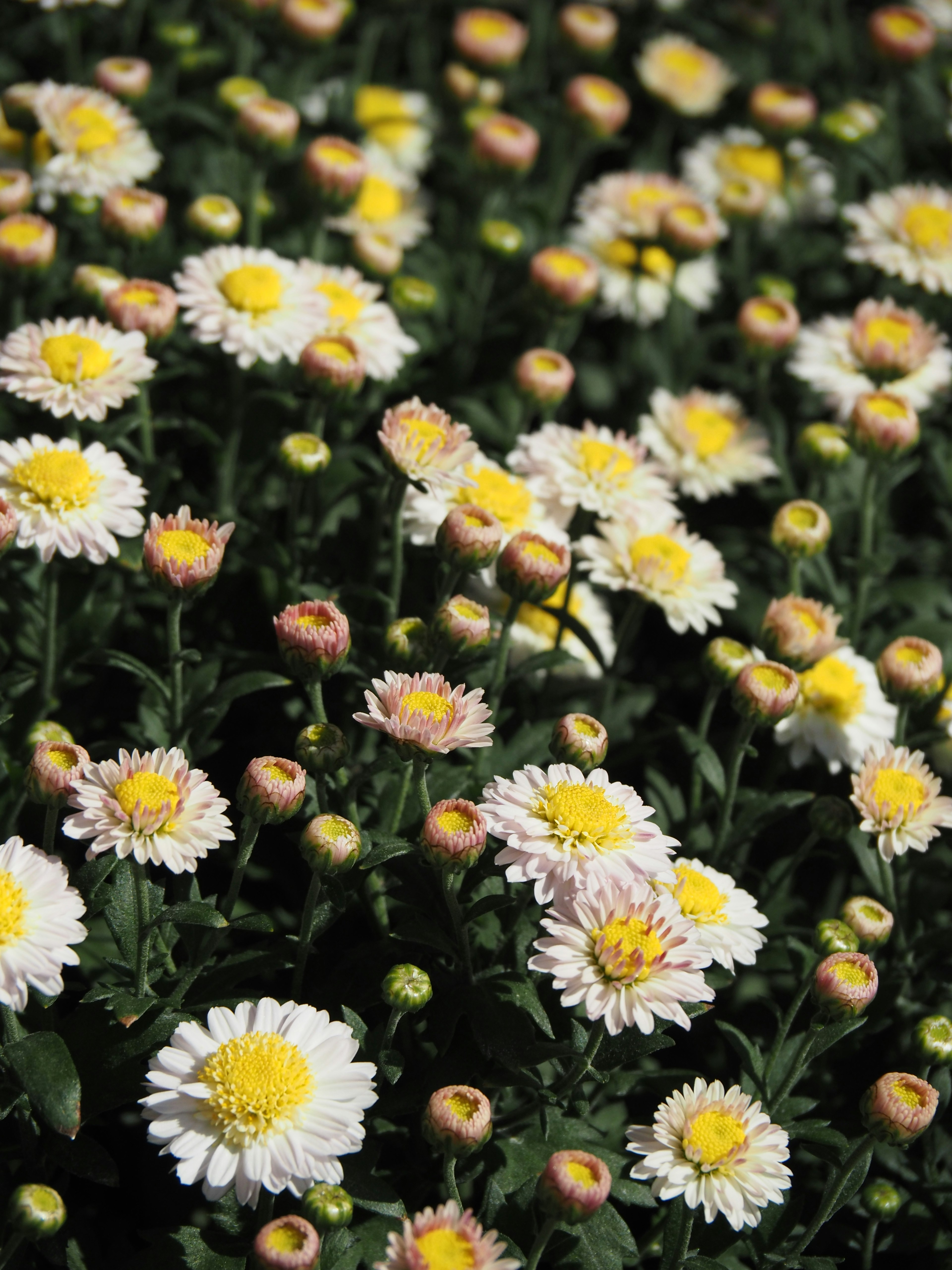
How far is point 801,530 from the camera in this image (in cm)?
304

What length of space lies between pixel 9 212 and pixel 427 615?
1613mm

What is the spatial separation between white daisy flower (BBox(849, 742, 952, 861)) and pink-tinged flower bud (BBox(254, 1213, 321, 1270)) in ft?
4.31

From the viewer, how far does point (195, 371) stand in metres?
3.36

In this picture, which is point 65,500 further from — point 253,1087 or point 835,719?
point 835,719

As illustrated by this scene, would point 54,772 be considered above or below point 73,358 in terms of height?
below

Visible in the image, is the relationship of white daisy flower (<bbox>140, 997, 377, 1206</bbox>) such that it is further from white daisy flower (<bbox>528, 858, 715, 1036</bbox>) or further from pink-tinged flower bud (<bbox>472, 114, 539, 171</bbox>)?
pink-tinged flower bud (<bbox>472, 114, 539, 171</bbox>)

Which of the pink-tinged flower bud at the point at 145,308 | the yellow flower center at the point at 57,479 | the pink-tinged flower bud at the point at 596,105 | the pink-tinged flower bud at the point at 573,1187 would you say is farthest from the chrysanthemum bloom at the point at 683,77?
the pink-tinged flower bud at the point at 573,1187

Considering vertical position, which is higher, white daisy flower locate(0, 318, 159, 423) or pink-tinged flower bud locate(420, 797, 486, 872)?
white daisy flower locate(0, 318, 159, 423)

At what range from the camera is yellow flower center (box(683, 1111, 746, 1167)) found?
1.99 meters

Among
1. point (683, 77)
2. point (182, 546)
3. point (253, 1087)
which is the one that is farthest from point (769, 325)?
point (253, 1087)

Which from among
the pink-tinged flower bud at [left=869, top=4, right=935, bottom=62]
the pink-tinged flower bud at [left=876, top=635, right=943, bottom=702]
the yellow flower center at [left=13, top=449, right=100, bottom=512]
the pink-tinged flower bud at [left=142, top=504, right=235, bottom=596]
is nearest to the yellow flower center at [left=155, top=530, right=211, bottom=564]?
the pink-tinged flower bud at [left=142, top=504, right=235, bottom=596]

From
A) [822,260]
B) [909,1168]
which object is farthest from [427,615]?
[822,260]

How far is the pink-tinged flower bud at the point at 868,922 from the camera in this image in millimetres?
2420

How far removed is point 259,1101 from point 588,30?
13.1ft
